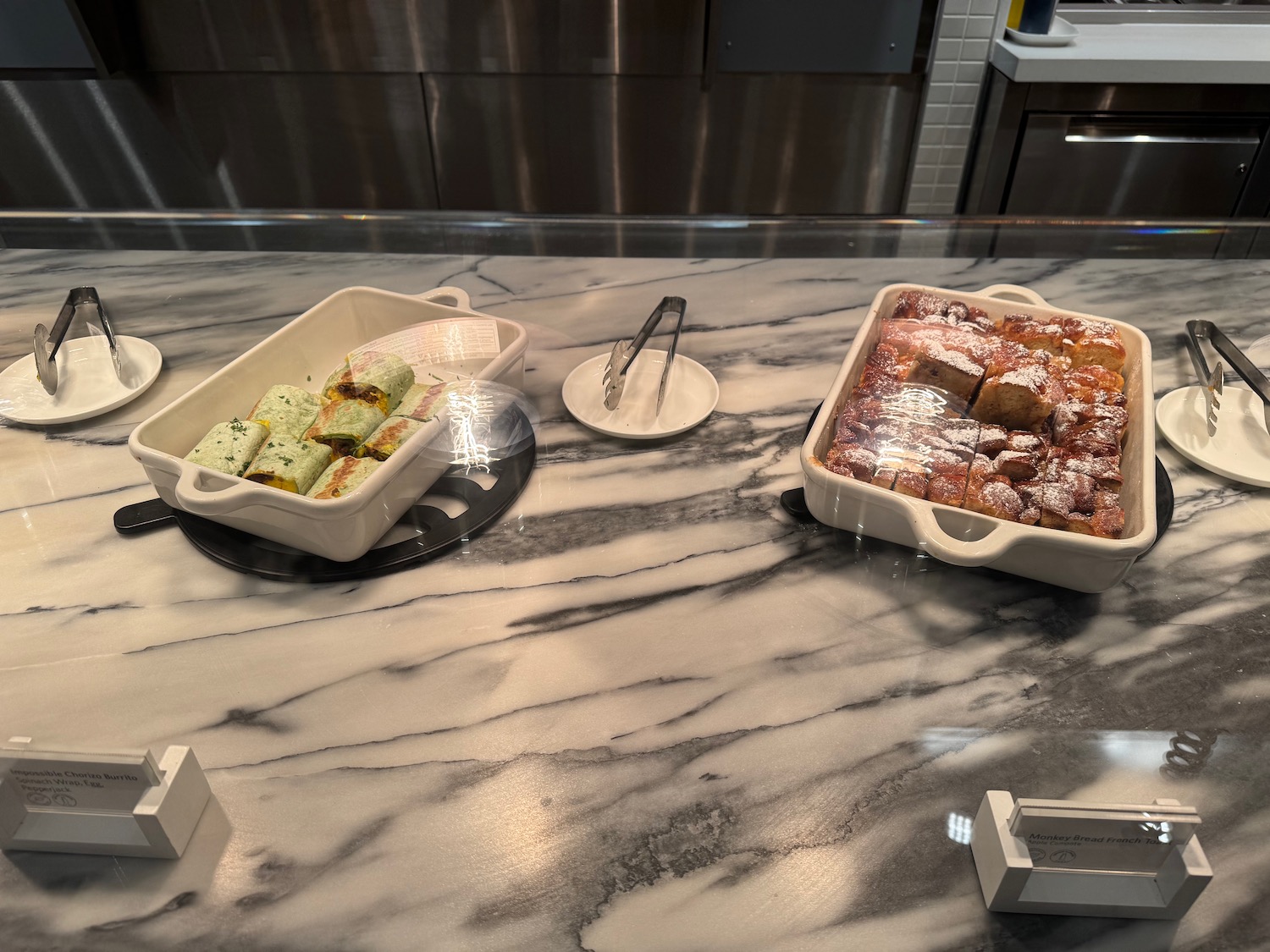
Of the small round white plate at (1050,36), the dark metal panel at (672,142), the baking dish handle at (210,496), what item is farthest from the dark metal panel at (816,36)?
the baking dish handle at (210,496)

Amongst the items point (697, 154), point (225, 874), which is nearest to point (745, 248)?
point (225, 874)

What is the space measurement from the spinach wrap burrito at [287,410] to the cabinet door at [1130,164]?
180 centimetres

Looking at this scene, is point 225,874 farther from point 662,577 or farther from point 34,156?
point 34,156

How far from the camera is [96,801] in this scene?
522 mm

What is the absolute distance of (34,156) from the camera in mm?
2244

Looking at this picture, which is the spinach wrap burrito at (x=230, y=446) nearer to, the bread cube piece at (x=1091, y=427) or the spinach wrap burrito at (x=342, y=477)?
the spinach wrap burrito at (x=342, y=477)

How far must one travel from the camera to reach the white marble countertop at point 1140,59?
5.93ft

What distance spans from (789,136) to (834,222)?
121 centimetres

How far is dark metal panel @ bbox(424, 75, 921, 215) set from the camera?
81.4 inches

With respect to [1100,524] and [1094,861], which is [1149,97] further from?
[1094,861]

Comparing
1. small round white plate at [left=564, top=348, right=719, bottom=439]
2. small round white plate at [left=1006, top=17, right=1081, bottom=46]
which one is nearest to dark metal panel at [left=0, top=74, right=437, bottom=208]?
small round white plate at [left=1006, top=17, right=1081, bottom=46]

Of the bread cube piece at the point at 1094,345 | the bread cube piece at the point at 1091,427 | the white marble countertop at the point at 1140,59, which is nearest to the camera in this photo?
the bread cube piece at the point at 1091,427

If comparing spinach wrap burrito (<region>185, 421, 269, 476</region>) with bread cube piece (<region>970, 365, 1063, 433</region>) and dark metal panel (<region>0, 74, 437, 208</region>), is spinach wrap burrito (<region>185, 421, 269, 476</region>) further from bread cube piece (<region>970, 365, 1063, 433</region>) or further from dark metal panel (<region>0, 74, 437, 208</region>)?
dark metal panel (<region>0, 74, 437, 208</region>)

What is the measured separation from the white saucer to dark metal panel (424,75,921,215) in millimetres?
1475
